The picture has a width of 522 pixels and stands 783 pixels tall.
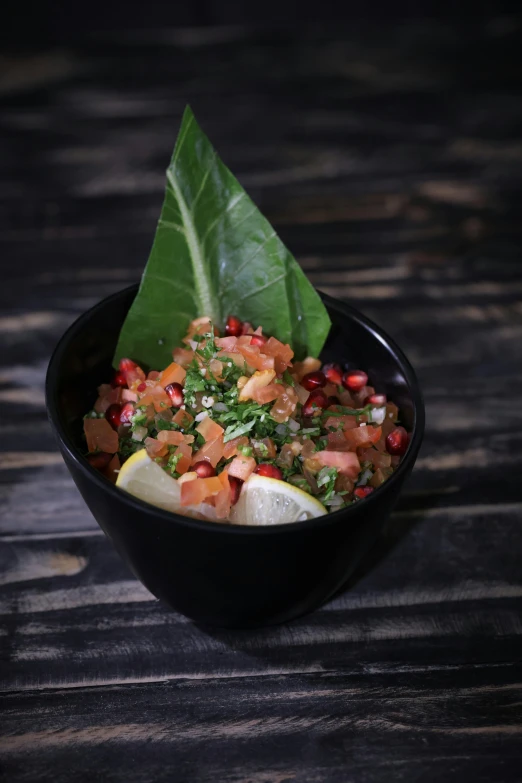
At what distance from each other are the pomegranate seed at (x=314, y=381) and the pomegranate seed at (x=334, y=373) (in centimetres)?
6

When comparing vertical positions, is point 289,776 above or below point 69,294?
below

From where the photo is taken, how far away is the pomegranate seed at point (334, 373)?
6.42 ft

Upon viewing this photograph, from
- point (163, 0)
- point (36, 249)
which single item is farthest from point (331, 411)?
point (163, 0)

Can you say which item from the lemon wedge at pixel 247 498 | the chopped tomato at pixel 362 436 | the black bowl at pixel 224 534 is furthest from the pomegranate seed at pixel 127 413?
the chopped tomato at pixel 362 436

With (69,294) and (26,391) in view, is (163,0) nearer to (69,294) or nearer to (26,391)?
(69,294)

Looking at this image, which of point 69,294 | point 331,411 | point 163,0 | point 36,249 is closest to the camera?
point 331,411

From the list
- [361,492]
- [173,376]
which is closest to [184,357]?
[173,376]

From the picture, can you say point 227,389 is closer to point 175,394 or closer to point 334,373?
point 175,394

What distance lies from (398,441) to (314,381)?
240mm

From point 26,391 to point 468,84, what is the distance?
2.89 m

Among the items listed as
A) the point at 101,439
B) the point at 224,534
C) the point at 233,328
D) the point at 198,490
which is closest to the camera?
the point at 224,534

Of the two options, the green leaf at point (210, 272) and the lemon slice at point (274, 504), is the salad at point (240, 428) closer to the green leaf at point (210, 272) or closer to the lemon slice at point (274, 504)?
the lemon slice at point (274, 504)

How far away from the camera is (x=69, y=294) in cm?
280

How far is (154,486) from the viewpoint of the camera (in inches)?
62.3
